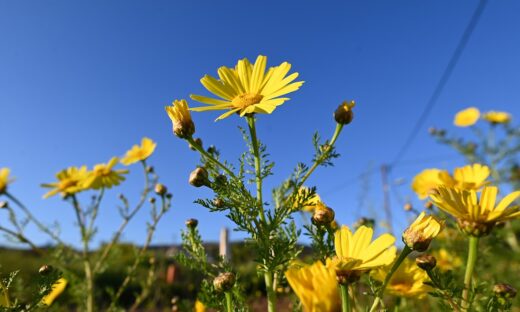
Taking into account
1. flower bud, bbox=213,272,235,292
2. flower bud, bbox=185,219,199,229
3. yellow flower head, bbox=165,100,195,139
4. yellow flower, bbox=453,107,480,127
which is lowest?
flower bud, bbox=213,272,235,292

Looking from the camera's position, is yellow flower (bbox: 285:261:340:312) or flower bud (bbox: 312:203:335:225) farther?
flower bud (bbox: 312:203:335:225)

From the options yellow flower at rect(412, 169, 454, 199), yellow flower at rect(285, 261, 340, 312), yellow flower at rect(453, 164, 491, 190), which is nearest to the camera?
yellow flower at rect(285, 261, 340, 312)

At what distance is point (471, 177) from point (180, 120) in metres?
1.43

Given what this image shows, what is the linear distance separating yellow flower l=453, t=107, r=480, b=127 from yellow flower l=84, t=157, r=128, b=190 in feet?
12.9

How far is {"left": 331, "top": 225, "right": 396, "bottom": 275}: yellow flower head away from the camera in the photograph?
88cm

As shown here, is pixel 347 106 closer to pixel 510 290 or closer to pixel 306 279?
pixel 306 279

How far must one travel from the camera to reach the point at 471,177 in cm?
182

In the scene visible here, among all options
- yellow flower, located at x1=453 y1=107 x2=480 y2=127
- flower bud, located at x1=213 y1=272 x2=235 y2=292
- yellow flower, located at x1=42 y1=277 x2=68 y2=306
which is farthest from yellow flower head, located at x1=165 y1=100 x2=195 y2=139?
yellow flower, located at x1=453 y1=107 x2=480 y2=127

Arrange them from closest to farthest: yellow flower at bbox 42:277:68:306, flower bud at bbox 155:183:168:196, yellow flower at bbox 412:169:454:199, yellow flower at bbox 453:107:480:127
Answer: yellow flower at bbox 42:277:68:306 < yellow flower at bbox 412:169:454:199 < flower bud at bbox 155:183:168:196 < yellow flower at bbox 453:107:480:127

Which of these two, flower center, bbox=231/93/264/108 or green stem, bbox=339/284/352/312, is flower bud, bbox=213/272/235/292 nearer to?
green stem, bbox=339/284/352/312

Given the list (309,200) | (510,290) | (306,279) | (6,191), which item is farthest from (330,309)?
(6,191)

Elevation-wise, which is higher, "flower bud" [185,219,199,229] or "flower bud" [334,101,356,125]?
"flower bud" [334,101,356,125]

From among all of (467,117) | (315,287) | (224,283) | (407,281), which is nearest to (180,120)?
(224,283)

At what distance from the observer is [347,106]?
1194mm
